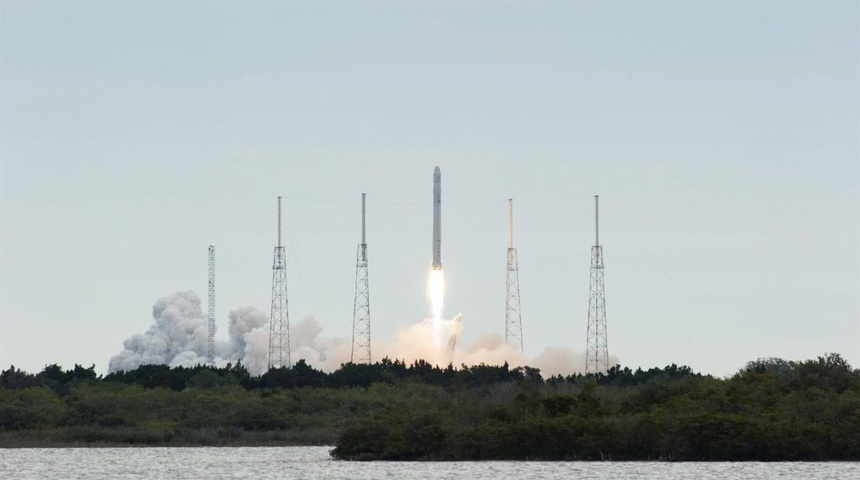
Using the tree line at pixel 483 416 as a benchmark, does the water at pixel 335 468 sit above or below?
below

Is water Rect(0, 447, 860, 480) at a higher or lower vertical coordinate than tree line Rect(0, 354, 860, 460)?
lower

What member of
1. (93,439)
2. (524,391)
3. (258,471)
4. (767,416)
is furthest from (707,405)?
(93,439)

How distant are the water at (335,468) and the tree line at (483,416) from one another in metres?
1.89

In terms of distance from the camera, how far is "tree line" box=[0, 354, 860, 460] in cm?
10031

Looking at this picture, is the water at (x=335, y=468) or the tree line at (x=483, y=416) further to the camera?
the tree line at (x=483, y=416)

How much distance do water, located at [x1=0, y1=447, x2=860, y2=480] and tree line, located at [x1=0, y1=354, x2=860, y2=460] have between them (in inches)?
74.2

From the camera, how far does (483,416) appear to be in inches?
4225

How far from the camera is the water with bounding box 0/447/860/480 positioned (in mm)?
89250

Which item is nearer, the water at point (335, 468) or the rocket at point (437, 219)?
the water at point (335, 468)

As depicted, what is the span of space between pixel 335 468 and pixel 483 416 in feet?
41.2

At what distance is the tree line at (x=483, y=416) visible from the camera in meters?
100

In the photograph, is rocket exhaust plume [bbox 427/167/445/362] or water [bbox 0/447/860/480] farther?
rocket exhaust plume [bbox 427/167/445/362]

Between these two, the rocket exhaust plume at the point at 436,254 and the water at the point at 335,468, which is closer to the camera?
the water at the point at 335,468

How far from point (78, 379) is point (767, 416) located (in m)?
77.2
